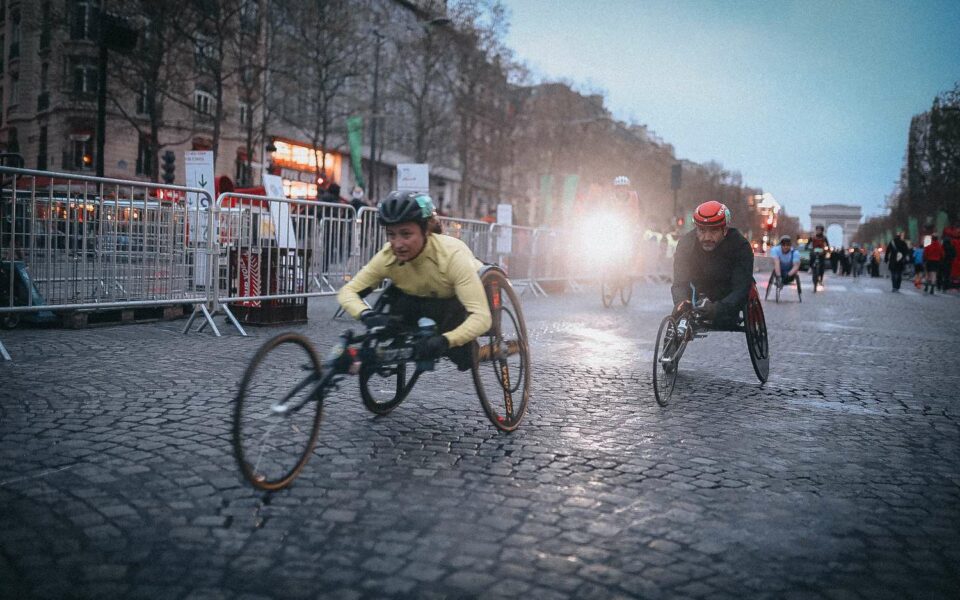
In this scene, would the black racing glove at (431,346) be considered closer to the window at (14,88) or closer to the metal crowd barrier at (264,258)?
the metal crowd barrier at (264,258)

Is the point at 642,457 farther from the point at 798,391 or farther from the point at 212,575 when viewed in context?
the point at 798,391

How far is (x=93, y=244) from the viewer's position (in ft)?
27.8

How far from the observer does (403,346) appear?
4.25 m

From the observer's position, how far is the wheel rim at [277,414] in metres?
3.50

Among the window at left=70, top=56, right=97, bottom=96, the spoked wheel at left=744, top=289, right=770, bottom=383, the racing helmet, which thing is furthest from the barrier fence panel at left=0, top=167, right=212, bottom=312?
the window at left=70, top=56, right=97, bottom=96

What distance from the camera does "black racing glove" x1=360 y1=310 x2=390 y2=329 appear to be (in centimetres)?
415

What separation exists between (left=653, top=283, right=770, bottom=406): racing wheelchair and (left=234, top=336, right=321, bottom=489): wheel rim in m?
2.82

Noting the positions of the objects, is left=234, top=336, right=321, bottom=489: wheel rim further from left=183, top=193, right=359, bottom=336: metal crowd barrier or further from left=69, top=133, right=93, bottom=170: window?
left=69, top=133, right=93, bottom=170: window

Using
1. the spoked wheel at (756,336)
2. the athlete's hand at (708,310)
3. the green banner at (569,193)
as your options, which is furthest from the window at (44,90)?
the athlete's hand at (708,310)

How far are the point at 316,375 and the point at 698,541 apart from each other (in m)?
1.77

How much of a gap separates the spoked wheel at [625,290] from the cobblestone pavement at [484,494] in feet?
27.6

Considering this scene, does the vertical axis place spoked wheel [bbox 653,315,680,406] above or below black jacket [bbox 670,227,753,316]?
below

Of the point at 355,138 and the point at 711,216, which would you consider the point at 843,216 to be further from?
the point at 711,216

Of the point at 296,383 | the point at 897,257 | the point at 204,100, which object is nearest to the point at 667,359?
the point at 296,383
